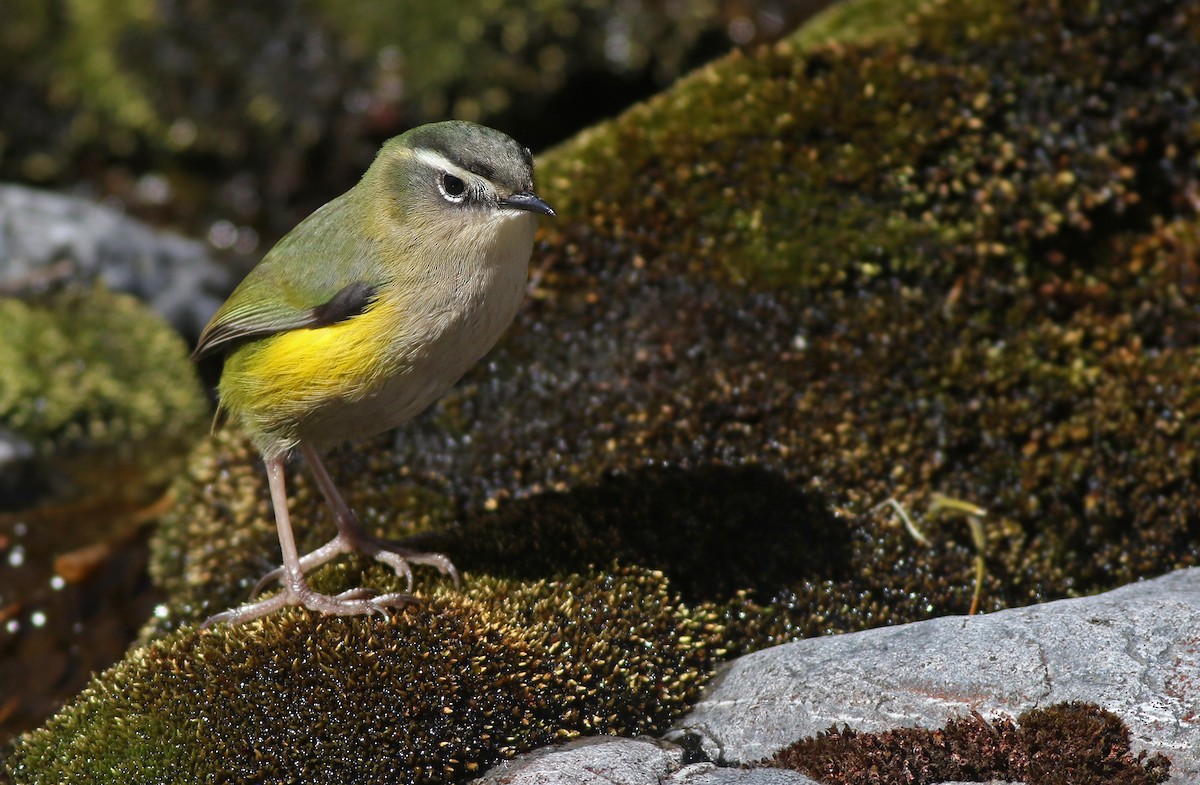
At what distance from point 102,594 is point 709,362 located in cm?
428

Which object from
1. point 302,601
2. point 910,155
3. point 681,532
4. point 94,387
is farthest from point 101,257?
point 910,155

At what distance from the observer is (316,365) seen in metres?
5.62

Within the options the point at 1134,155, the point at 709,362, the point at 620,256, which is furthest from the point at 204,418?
the point at 1134,155

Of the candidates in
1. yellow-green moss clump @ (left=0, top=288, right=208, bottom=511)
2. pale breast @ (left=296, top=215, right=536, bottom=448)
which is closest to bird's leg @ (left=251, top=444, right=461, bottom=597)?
pale breast @ (left=296, top=215, right=536, bottom=448)

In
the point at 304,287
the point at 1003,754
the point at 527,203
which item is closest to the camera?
the point at 1003,754

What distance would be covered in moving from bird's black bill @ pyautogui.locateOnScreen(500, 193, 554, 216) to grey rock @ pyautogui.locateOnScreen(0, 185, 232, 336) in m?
6.10

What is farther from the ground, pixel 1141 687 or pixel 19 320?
pixel 19 320

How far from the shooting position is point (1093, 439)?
22.1ft

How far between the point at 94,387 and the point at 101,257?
5.91 feet

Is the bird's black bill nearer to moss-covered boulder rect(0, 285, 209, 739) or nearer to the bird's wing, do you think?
the bird's wing

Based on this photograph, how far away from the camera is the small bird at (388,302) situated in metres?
5.48

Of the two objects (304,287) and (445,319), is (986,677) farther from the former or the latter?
(304,287)

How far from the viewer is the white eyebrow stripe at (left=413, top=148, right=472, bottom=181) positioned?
18.1ft

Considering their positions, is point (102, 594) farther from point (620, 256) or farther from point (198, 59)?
point (198, 59)
